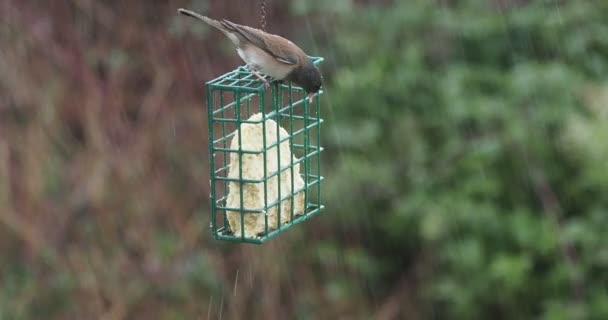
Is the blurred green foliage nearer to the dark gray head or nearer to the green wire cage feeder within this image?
the green wire cage feeder

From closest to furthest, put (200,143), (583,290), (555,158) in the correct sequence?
(583,290)
(555,158)
(200,143)

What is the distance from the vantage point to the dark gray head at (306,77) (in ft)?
15.3

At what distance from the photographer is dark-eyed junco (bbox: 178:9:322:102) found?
4641 mm

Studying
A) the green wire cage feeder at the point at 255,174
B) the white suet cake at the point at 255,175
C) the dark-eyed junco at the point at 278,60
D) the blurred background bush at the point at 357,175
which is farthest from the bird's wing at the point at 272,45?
the blurred background bush at the point at 357,175

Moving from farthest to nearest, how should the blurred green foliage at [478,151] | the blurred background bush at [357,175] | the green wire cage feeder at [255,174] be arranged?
1. the blurred background bush at [357,175]
2. the blurred green foliage at [478,151]
3. the green wire cage feeder at [255,174]

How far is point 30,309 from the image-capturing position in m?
7.47

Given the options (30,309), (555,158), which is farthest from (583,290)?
(30,309)

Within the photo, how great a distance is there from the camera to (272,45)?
4.67 metres

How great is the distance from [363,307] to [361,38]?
85.5 inches

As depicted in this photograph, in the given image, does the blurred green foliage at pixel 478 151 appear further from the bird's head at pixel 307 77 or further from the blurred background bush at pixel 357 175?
the bird's head at pixel 307 77

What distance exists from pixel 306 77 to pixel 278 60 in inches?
5.8

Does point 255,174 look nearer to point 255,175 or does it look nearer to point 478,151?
point 255,175

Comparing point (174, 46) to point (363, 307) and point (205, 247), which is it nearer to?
point (205, 247)

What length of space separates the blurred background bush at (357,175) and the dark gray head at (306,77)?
258 centimetres
